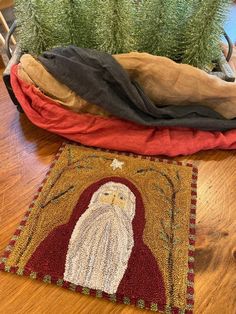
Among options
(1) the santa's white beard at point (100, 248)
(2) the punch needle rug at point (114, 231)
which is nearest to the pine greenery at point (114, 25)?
(2) the punch needle rug at point (114, 231)

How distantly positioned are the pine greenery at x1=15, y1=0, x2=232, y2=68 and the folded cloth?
0.08 metres

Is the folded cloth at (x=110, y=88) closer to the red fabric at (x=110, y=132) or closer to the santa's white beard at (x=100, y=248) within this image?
the red fabric at (x=110, y=132)

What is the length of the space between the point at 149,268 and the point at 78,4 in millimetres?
723

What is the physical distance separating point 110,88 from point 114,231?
390mm

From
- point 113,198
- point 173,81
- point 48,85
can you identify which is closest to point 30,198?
point 113,198

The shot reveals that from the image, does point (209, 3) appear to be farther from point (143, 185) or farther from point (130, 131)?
point (143, 185)

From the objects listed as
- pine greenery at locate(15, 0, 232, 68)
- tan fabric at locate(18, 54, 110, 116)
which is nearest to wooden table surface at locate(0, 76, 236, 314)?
tan fabric at locate(18, 54, 110, 116)

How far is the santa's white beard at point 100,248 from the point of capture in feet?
2.05

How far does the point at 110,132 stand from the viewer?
873mm

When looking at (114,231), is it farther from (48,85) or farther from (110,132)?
(48,85)

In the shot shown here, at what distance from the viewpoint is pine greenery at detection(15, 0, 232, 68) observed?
A: 0.80 metres

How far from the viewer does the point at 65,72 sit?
32.1 inches

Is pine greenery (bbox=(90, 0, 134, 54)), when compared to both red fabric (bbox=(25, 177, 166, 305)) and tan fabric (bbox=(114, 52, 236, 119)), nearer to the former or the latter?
tan fabric (bbox=(114, 52, 236, 119))

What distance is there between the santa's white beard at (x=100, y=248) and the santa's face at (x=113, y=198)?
0.01 metres
